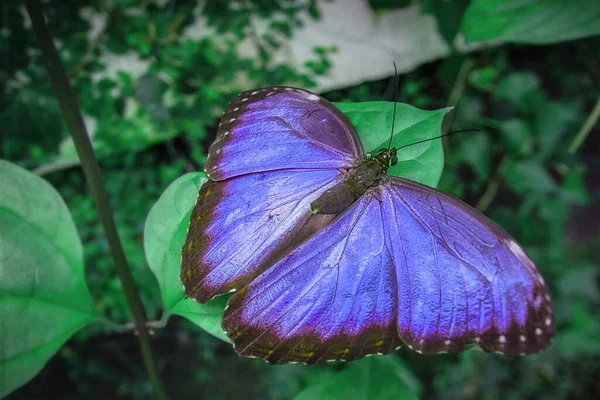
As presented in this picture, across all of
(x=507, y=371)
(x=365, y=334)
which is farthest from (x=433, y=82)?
(x=365, y=334)

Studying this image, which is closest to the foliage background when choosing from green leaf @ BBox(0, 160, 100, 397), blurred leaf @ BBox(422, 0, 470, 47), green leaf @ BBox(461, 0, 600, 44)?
blurred leaf @ BBox(422, 0, 470, 47)

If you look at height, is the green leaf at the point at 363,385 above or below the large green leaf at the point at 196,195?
below

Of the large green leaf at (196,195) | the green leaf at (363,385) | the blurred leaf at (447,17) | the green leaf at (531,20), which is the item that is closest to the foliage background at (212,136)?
the blurred leaf at (447,17)

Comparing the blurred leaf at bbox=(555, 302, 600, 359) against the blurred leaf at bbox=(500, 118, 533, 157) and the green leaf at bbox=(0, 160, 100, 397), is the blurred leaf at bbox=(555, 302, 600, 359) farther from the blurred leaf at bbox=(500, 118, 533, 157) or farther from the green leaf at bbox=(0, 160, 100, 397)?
the green leaf at bbox=(0, 160, 100, 397)

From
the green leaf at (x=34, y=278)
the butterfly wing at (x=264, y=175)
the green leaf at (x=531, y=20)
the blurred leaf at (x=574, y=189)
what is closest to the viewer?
the green leaf at (x=34, y=278)

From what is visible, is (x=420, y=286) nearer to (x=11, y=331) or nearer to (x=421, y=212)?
(x=421, y=212)

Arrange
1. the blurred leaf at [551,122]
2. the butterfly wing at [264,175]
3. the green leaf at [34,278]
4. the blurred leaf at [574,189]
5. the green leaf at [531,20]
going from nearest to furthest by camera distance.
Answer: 1. the green leaf at [34,278]
2. the butterfly wing at [264,175]
3. the green leaf at [531,20]
4. the blurred leaf at [551,122]
5. the blurred leaf at [574,189]

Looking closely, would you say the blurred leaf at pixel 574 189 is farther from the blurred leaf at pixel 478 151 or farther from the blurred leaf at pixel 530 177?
the blurred leaf at pixel 478 151

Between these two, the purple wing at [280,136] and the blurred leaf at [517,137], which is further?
the blurred leaf at [517,137]
